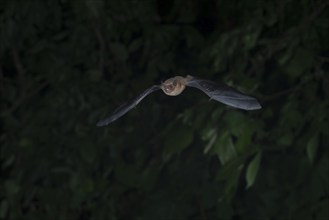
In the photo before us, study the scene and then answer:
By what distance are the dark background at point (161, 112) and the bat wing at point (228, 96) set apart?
3.81ft

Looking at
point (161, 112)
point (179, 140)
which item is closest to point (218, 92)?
point (179, 140)

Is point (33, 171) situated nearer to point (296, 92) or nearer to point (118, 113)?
point (296, 92)

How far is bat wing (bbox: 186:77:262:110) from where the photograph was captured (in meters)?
1.43

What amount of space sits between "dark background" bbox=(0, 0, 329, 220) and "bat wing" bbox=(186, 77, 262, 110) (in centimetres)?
116

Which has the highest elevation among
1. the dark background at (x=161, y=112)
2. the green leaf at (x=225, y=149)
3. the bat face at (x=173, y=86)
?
the bat face at (x=173, y=86)

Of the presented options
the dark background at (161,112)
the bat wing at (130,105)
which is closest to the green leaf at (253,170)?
the dark background at (161,112)

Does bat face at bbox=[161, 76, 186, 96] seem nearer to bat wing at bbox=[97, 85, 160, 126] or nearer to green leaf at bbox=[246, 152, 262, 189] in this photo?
bat wing at bbox=[97, 85, 160, 126]

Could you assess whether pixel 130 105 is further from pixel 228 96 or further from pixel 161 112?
pixel 161 112

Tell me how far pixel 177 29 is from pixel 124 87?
32cm

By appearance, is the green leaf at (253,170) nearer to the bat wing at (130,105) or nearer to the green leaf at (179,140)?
the green leaf at (179,140)

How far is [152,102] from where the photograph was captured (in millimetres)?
3508

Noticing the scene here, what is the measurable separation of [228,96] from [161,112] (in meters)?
2.09

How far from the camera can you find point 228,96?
4.72ft

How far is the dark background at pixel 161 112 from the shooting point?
278 cm
